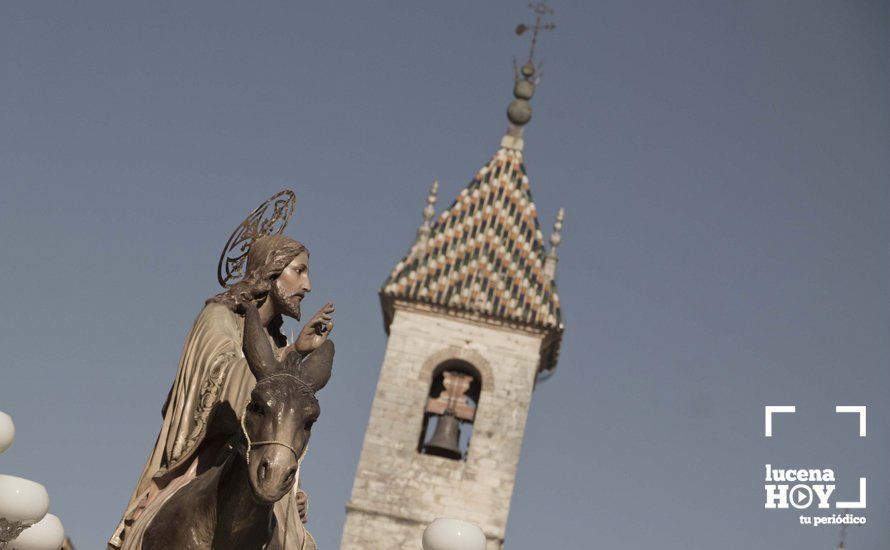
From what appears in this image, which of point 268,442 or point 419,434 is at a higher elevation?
point 419,434

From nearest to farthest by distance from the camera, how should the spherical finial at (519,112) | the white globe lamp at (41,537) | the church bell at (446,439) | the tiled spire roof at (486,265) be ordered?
the white globe lamp at (41,537)
the church bell at (446,439)
the tiled spire roof at (486,265)
the spherical finial at (519,112)

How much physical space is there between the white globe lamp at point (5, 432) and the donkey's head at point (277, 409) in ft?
13.9

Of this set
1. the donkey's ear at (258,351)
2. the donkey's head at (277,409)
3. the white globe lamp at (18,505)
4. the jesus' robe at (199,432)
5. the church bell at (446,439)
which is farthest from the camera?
the church bell at (446,439)

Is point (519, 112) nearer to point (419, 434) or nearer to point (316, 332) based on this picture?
point (419, 434)

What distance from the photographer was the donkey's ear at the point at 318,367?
7008 millimetres

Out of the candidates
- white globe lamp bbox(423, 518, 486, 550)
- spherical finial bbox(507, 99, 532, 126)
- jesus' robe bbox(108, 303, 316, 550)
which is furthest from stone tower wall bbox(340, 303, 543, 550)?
jesus' robe bbox(108, 303, 316, 550)

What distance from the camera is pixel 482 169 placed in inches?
1382

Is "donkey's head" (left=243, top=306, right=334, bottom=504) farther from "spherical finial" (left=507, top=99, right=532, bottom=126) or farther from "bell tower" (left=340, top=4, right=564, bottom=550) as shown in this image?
"spherical finial" (left=507, top=99, right=532, bottom=126)

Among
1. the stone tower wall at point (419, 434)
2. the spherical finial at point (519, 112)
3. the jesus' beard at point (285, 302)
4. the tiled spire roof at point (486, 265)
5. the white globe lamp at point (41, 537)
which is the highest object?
the spherical finial at point (519, 112)

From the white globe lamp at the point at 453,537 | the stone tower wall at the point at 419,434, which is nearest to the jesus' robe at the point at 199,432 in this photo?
the white globe lamp at the point at 453,537

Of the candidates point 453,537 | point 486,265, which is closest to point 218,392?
point 453,537

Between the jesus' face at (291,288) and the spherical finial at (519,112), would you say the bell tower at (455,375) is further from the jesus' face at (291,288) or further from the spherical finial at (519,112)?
the jesus' face at (291,288)

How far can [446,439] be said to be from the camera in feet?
108

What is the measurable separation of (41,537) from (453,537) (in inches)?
96.6
